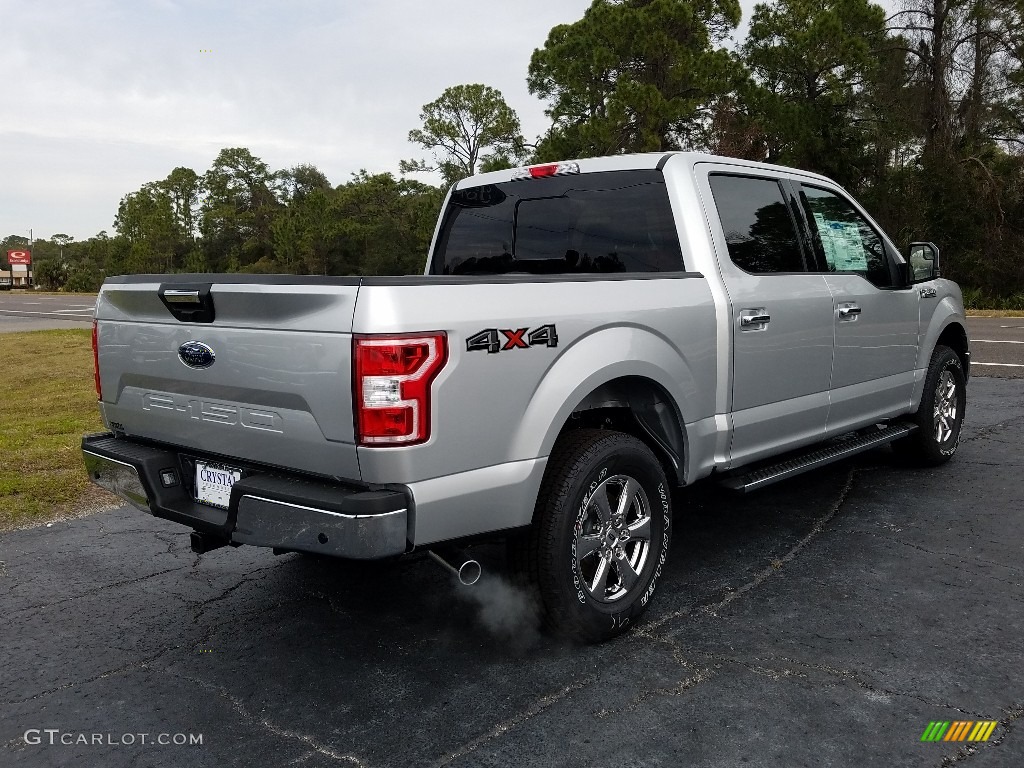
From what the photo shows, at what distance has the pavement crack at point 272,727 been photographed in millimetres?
2684

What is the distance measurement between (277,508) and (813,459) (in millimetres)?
2937

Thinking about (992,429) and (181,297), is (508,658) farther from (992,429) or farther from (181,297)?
(992,429)

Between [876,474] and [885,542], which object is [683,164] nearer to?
[885,542]

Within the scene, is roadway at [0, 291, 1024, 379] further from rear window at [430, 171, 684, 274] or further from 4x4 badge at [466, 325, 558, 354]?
4x4 badge at [466, 325, 558, 354]

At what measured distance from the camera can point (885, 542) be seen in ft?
14.9

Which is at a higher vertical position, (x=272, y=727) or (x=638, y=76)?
(x=638, y=76)

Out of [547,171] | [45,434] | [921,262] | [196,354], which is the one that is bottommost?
[45,434]

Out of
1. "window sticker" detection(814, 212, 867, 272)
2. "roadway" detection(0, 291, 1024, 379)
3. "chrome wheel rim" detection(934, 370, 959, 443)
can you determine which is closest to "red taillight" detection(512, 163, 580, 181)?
"window sticker" detection(814, 212, 867, 272)

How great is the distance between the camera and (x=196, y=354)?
3.16m

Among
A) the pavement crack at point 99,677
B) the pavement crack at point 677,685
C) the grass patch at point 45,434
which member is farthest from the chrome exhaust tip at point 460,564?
the grass patch at point 45,434

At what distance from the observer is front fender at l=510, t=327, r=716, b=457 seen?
3.09 m

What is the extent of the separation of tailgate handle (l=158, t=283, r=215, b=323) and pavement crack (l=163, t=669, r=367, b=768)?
133 cm

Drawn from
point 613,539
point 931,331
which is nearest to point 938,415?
point 931,331

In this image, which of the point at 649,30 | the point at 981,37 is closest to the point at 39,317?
the point at 649,30
